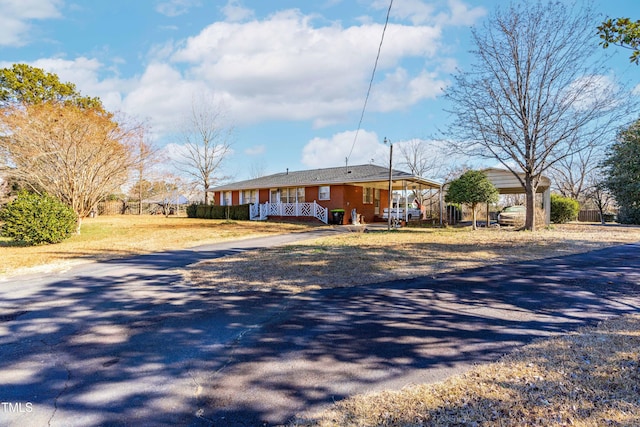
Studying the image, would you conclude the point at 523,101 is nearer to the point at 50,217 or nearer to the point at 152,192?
the point at 50,217

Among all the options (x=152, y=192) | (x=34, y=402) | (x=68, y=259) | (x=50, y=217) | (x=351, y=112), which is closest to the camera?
(x=34, y=402)

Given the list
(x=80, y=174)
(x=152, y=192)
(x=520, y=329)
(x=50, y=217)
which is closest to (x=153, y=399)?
(x=520, y=329)

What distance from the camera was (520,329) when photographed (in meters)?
3.98

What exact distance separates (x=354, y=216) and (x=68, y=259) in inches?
591

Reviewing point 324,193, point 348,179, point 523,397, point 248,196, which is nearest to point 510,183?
Answer: point 348,179

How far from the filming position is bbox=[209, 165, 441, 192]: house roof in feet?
63.0

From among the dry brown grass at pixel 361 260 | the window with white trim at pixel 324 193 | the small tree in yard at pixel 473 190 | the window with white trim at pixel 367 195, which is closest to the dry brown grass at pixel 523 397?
the dry brown grass at pixel 361 260

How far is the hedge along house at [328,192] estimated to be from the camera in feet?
69.2

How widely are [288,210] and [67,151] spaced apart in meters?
13.3

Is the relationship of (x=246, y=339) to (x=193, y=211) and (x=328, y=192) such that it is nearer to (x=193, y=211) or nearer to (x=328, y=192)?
(x=328, y=192)

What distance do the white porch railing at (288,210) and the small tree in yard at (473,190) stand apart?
817cm

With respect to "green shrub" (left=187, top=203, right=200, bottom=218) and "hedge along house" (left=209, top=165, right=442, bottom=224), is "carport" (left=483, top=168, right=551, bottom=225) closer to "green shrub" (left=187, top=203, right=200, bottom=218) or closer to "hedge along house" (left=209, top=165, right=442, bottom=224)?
"hedge along house" (left=209, top=165, right=442, bottom=224)

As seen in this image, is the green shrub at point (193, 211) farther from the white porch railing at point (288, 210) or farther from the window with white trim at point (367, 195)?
the window with white trim at point (367, 195)

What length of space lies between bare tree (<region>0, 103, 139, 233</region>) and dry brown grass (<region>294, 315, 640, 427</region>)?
53.9 feet
